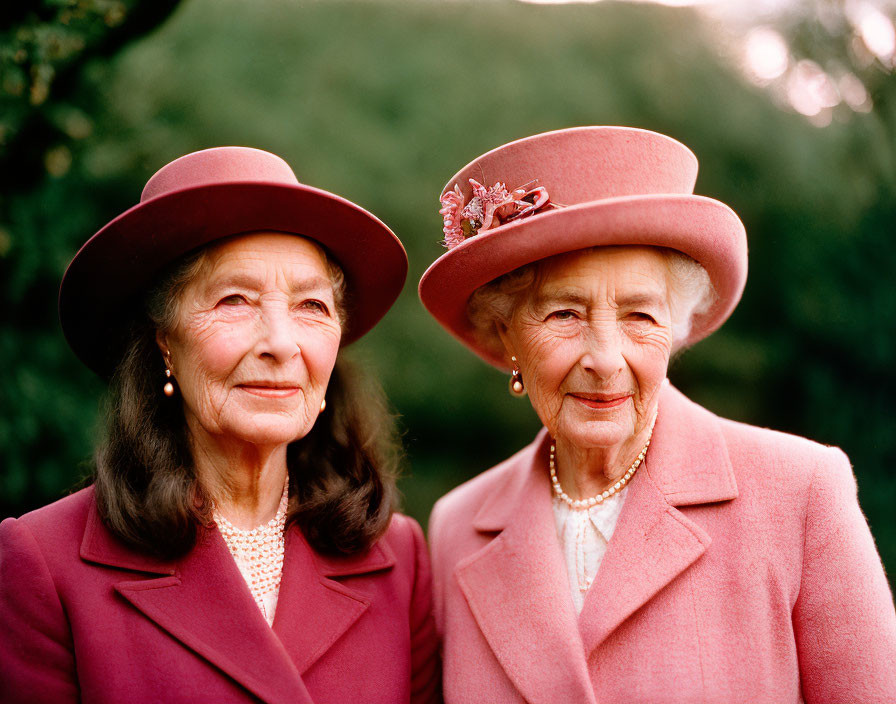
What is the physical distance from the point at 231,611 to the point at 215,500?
45 cm

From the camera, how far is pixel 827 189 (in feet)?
17.5

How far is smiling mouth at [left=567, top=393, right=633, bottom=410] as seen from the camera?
112 inches

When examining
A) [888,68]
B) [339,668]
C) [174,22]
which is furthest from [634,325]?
[174,22]

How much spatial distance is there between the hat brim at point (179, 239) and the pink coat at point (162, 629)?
2.11ft

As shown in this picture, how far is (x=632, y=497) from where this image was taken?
2.92 metres

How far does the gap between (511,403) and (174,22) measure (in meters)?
3.40

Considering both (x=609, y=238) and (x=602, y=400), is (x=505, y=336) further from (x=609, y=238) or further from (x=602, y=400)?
(x=609, y=238)

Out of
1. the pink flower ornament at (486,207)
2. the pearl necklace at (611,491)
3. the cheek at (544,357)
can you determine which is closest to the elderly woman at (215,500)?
the pink flower ornament at (486,207)

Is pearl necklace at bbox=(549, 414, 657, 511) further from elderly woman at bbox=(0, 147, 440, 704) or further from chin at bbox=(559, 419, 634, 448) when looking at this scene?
elderly woman at bbox=(0, 147, 440, 704)

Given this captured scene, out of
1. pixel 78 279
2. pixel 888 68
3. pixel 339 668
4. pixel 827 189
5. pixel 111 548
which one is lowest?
pixel 339 668

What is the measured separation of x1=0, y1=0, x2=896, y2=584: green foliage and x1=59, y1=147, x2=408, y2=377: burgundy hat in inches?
80.8

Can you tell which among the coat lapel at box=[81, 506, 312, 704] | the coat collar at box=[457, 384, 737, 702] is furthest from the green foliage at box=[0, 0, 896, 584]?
the coat lapel at box=[81, 506, 312, 704]

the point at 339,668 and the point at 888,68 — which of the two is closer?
the point at 339,668

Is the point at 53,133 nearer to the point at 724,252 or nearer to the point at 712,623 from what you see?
the point at 724,252
